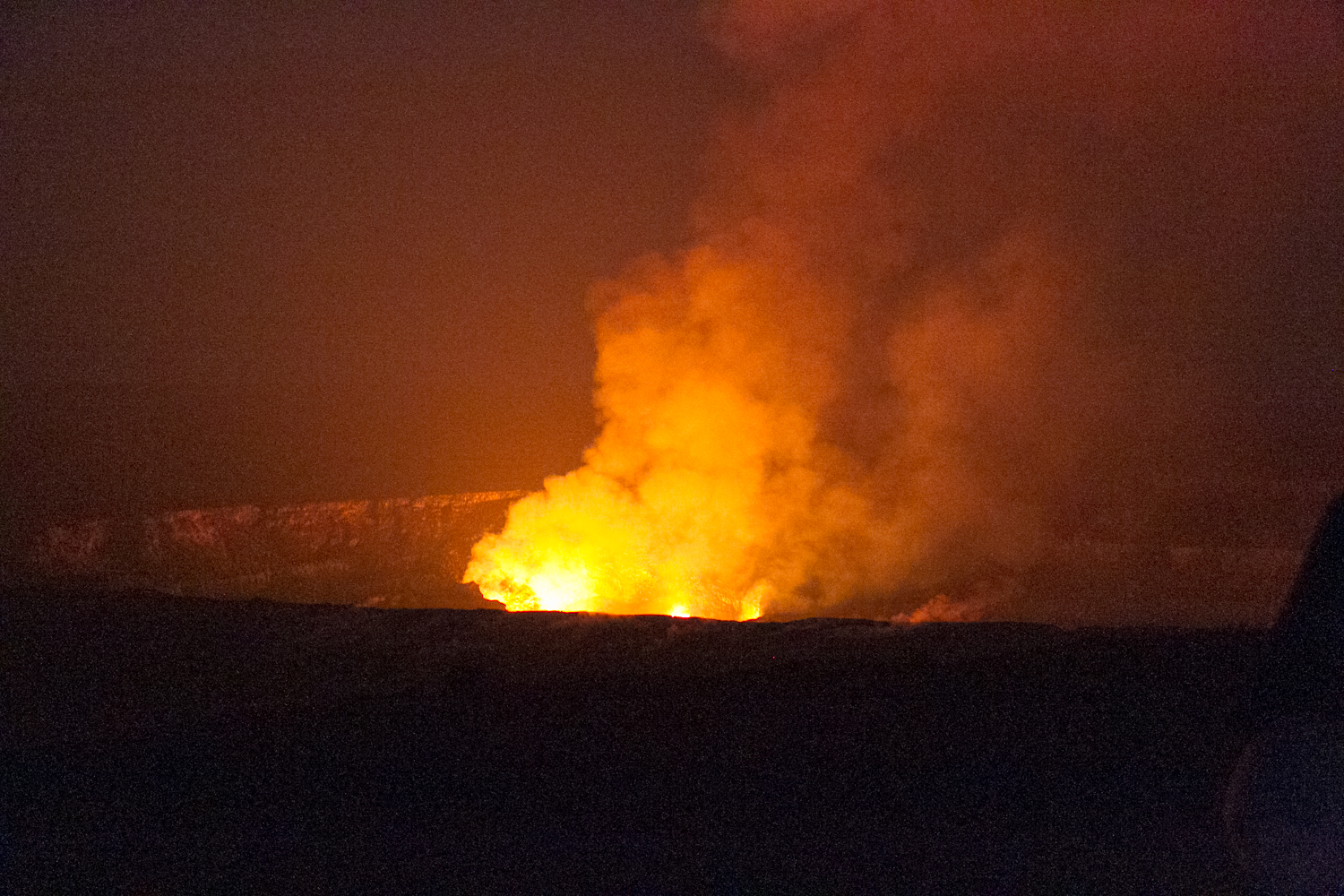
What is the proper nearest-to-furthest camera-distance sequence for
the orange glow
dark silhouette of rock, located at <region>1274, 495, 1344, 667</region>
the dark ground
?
1. dark silhouette of rock, located at <region>1274, 495, 1344, 667</region>
2. the dark ground
3. the orange glow

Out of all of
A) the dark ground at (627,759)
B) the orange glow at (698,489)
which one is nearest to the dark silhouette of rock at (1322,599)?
the dark ground at (627,759)

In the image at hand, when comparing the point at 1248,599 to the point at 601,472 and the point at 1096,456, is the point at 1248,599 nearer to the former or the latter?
the point at 1096,456

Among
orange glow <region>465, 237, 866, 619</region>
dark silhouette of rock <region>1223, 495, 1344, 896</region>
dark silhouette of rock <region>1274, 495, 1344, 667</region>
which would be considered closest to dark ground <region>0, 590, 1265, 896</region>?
dark silhouette of rock <region>1223, 495, 1344, 896</region>

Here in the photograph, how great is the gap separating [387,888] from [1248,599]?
9.40 metres

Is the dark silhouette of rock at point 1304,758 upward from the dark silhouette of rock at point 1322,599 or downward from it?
downward

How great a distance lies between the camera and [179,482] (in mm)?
9219

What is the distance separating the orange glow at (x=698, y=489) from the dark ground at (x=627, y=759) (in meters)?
7.43

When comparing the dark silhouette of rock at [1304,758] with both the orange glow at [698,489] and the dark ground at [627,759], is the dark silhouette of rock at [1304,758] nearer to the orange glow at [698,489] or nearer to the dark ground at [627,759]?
the dark ground at [627,759]

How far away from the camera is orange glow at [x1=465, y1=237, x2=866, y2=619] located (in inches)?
427

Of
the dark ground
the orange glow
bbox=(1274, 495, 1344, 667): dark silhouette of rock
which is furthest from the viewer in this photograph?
the orange glow

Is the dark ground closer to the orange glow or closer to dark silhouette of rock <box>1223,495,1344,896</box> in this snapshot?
dark silhouette of rock <box>1223,495,1344,896</box>

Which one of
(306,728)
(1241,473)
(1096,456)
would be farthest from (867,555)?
(306,728)

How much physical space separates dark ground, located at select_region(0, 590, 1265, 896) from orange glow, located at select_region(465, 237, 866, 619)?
24.4 ft

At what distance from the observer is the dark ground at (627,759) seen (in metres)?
2.18
